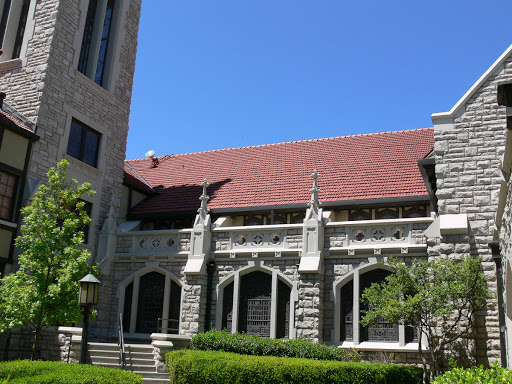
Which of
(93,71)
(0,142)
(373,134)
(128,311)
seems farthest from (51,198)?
(373,134)

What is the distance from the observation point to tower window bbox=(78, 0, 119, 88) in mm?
20797

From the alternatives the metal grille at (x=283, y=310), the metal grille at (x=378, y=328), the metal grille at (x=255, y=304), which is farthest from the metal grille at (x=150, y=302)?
the metal grille at (x=378, y=328)

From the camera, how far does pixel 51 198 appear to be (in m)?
15.3

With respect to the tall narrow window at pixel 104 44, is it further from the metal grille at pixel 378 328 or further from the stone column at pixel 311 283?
the metal grille at pixel 378 328

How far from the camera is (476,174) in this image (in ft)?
47.3

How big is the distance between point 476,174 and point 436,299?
3568 millimetres

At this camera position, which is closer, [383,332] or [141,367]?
[141,367]

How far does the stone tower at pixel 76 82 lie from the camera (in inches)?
731

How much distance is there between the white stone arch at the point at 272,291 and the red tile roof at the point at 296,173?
101 inches

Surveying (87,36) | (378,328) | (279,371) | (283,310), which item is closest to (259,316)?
(283,310)

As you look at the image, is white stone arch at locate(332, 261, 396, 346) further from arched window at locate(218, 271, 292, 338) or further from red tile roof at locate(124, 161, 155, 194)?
red tile roof at locate(124, 161, 155, 194)

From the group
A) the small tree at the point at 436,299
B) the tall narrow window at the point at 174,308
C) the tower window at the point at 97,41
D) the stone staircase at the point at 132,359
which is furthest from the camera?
the tower window at the point at 97,41

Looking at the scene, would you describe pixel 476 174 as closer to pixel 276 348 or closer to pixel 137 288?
pixel 276 348

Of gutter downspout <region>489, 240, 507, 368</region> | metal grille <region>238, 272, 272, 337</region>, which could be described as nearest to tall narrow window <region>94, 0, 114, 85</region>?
metal grille <region>238, 272, 272, 337</region>
